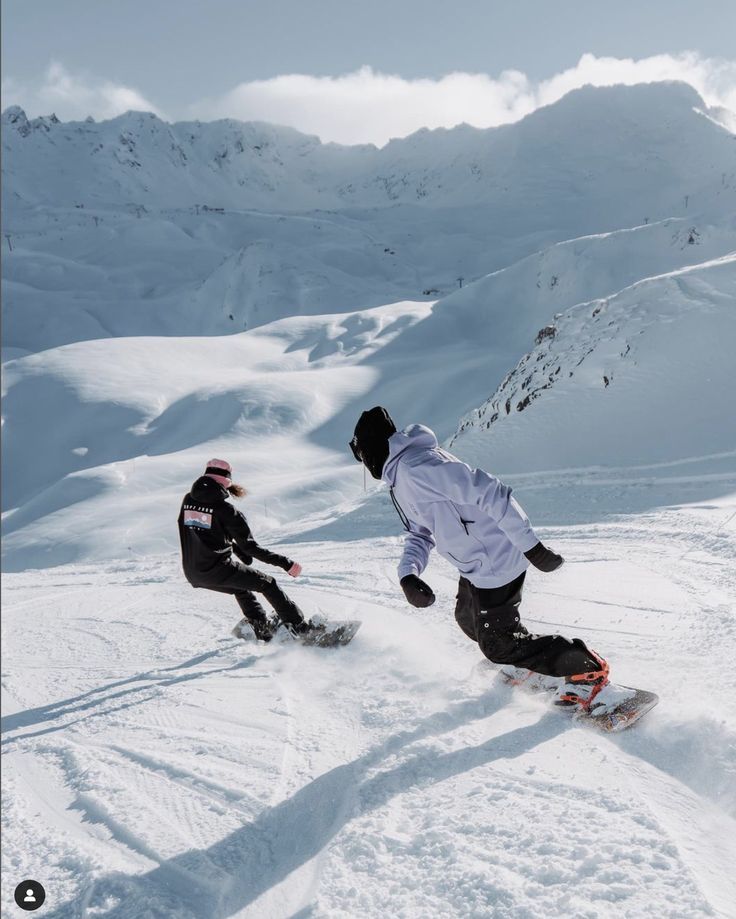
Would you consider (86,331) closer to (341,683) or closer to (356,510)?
(356,510)

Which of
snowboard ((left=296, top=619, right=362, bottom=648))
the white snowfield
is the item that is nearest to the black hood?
the white snowfield

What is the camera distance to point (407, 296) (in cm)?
6481

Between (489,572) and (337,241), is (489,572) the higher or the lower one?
the lower one

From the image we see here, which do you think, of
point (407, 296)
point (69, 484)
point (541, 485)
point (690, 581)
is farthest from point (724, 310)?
point (407, 296)

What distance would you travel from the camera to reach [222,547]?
500 cm

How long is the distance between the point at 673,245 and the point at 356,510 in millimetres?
40654

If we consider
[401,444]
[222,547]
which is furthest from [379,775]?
[222,547]

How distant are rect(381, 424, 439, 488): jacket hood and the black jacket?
1.70 metres

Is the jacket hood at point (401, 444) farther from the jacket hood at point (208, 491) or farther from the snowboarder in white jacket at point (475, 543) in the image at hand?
the jacket hood at point (208, 491)

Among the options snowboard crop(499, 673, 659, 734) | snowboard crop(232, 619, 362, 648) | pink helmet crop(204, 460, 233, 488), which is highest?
pink helmet crop(204, 460, 233, 488)

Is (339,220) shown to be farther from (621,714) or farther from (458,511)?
(621,714)

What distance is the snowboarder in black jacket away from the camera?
4.90 metres

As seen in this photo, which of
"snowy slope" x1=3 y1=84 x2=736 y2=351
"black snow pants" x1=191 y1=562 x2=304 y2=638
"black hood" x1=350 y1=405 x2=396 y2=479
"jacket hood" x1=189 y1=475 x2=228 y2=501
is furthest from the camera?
"snowy slope" x1=3 y1=84 x2=736 y2=351

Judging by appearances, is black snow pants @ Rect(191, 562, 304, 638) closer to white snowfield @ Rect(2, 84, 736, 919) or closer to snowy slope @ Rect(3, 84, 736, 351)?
white snowfield @ Rect(2, 84, 736, 919)
